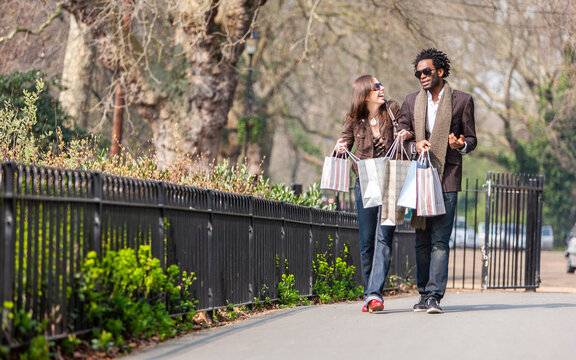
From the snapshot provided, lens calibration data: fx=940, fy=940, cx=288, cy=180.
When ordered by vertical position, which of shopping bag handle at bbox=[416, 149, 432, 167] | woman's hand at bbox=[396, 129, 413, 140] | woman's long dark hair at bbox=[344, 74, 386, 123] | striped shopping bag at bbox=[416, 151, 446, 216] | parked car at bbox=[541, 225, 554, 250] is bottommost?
parked car at bbox=[541, 225, 554, 250]

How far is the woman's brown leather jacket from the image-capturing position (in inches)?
334

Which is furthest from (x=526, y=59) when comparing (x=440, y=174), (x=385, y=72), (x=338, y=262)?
(x=440, y=174)

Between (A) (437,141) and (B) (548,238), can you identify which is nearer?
(A) (437,141)

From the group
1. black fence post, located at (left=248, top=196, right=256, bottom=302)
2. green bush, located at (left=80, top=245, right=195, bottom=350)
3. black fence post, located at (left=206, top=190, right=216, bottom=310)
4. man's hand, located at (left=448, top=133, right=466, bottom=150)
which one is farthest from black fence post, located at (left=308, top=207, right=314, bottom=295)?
green bush, located at (left=80, top=245, right=195, bottom=350)

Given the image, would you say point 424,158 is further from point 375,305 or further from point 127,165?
point 127,165

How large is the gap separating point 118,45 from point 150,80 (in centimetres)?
105

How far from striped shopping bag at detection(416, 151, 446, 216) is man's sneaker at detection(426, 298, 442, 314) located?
0.82 meters

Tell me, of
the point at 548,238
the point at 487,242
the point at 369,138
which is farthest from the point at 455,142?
the point at 548,238

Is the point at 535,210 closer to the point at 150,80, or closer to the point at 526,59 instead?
the point at 150,80

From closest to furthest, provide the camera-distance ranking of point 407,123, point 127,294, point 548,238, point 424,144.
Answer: point 127,294, point 424,144, point 407,123, point 548,238

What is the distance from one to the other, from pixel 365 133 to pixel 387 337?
240cm

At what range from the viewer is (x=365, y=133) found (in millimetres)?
8523

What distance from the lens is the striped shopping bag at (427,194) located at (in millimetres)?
7840

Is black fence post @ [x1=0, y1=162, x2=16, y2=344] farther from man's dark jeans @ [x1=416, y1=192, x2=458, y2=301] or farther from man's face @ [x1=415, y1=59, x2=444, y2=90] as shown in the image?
man's face @ [x1=415, y1=59, x2=444, y2=90]
